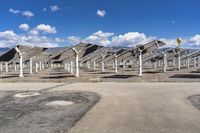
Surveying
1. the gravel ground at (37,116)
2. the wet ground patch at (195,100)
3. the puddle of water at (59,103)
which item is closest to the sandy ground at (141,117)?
the wet ground patch at (195,100)

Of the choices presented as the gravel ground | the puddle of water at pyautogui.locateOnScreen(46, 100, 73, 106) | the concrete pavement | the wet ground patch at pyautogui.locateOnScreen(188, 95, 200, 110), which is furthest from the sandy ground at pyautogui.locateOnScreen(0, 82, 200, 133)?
the puddle of water at pyautogui.locateOnScreen(46, 100, 73, 106)

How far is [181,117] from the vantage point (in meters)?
12.6

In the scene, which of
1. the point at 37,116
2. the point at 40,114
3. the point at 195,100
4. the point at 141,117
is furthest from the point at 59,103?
the point at 195,100

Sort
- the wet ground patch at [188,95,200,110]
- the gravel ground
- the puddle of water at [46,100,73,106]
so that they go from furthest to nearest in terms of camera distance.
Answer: the puddle of water at [46,100,73,106], the wet ground patch at [188,95,200,110], the gravel ground

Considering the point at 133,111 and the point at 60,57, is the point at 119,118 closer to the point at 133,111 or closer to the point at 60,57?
the point at 133,111

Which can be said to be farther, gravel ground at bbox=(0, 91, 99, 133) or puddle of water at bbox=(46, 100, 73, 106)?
puddle of water at bbox=(46, 100, 73, 106)

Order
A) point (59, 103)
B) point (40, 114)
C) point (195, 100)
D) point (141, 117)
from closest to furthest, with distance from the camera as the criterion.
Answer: point (141, 117) → point (40, 114) → point (59, 103) → point (195, 100)

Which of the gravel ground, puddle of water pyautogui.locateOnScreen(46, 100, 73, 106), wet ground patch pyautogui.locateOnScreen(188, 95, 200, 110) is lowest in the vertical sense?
the gravel ground

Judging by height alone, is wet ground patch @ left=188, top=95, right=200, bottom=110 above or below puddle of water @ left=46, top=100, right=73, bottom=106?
above

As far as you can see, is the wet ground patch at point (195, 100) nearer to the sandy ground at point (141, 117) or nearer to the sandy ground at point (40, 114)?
the sandy ground at point (141, 117)

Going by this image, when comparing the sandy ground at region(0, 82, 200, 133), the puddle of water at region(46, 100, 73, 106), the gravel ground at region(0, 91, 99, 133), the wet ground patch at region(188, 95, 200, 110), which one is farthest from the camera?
the puddle of water at region(46, 100, 73, 106)

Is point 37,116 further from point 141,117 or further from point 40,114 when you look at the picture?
point 141,117

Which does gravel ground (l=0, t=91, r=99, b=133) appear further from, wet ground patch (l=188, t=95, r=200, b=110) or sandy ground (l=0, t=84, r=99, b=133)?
wet ground patch (l=188, t=95, r=200, b=110)

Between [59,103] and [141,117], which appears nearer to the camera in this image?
[141,117]
